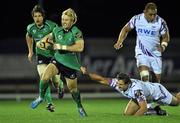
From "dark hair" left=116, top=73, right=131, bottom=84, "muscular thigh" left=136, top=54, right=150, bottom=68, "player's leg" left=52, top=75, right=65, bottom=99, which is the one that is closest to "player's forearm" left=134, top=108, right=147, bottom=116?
"dark hair" left=116, top=73, right=131, bottom=84

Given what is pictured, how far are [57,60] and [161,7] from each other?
2488cm

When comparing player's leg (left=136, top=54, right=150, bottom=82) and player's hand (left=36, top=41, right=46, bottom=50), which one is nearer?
player's hand (left=36, top=41, right=46, bottom=50)

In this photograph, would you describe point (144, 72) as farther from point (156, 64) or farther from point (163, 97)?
point (163, 97)

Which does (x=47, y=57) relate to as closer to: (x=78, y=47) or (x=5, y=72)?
(x=78, y=47)

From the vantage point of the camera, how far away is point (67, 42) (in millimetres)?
14547

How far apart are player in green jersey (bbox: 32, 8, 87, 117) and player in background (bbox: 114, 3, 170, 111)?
197 cm

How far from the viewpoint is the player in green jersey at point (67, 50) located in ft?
47.4

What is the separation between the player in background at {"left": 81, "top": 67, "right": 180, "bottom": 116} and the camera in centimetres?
1430

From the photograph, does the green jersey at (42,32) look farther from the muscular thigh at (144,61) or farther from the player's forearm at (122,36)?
the muscular thigh at (144,61)

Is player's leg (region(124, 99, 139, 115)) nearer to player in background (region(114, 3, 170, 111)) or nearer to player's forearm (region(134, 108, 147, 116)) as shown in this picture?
player's forearm (region(134, 108, 147, 116))

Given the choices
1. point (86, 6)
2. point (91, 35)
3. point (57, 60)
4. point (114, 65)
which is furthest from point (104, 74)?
point (57, 60)

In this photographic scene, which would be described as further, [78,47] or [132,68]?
[132,68]

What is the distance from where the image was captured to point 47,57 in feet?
53.5

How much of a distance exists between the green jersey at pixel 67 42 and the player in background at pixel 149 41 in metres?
1.94
